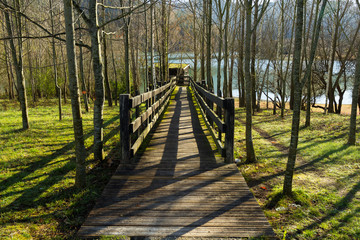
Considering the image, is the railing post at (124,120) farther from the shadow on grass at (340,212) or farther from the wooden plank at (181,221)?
the shadow on grass at (340,212)

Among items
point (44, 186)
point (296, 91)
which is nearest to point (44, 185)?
point (44, 186)

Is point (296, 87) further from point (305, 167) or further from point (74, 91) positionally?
point (74, 91)

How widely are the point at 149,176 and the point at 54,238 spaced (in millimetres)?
1641

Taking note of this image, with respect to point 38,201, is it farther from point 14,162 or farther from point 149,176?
point 14,162

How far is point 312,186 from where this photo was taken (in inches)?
235

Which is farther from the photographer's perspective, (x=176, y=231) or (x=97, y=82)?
(x=97, y=82)

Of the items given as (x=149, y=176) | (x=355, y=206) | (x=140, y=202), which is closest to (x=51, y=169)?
(x=149, y=176)

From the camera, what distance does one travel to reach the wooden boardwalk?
2900 millimetres

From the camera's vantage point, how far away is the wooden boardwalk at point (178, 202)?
9.52ft

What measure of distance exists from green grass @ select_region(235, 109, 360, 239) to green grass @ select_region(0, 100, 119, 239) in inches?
132

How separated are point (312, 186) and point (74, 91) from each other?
5.81 metres

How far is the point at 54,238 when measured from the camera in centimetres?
336

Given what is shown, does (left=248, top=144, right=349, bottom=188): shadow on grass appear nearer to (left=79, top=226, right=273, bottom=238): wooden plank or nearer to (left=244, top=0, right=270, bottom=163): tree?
(left=244, top=0, right=270, bottom=163): tree

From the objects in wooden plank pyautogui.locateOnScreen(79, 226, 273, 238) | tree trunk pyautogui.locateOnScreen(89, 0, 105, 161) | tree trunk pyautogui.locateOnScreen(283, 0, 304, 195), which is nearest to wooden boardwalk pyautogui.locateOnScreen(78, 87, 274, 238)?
wooden plank pyautogui.locateOnScreen(79, 226, 273, 238)
